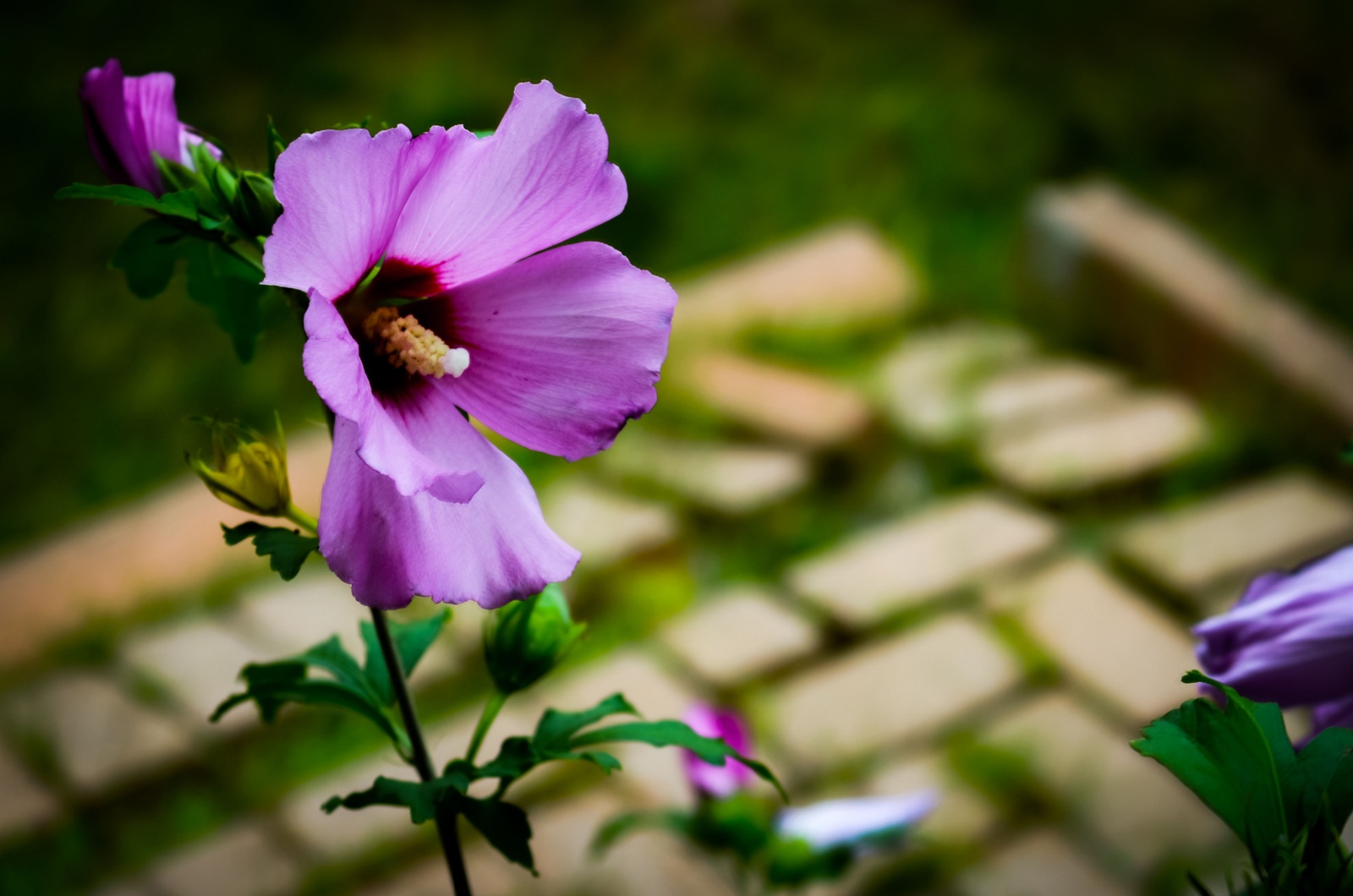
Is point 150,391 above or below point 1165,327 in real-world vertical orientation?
above

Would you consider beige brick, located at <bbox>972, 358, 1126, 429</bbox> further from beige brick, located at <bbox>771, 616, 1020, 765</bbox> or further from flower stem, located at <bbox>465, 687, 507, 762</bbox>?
flower stem, located at <bbox>465, 687, 507, 762</bbox>

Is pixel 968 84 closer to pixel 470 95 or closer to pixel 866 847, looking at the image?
pixel 470 95

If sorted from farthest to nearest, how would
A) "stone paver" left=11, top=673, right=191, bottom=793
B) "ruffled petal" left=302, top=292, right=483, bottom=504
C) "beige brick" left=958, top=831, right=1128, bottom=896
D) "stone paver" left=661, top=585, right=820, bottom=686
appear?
"stone paver" left=661, top=585, right=820, bottom=686
"stone paver" left=11, top=673, right=191, bottom=793
"beige brick" left=958, top=831, right=1128, bottom=896
"ruffled petal" left=302, top=292, right=483, bottom=504

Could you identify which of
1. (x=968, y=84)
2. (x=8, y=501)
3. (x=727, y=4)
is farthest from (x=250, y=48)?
(x=968, y=84)

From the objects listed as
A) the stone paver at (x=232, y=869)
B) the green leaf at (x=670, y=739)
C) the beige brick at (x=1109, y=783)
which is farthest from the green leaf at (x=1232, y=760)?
the stone paver at (x=232, y=869)

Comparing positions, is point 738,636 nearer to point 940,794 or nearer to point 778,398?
point 940,794

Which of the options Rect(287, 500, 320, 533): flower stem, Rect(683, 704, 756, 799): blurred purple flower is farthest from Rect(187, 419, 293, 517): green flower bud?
Rect(683, 704, 756, 799): blurred purple flower

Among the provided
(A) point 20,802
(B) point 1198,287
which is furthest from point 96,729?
(B) point 1198,287
